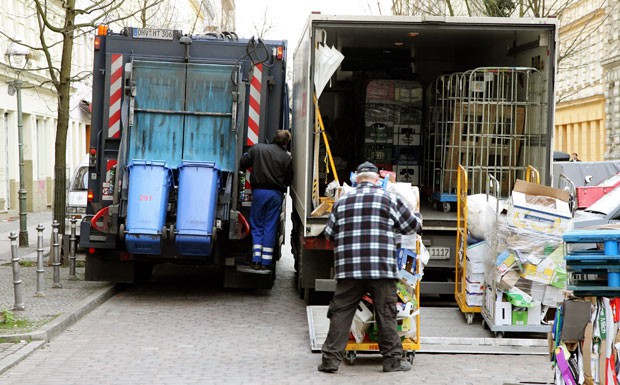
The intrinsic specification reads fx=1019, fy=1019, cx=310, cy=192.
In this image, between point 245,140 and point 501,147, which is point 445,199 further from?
point 245,140

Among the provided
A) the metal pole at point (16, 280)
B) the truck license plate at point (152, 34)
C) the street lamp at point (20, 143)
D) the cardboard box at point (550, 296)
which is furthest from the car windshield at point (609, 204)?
the street lamp at point (20, 143)

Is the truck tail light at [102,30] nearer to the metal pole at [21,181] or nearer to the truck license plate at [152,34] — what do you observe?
the truck license plate at [152,34]

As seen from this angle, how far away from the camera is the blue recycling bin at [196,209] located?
11.3 meters

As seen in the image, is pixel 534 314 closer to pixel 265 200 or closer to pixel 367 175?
pixel 367 175

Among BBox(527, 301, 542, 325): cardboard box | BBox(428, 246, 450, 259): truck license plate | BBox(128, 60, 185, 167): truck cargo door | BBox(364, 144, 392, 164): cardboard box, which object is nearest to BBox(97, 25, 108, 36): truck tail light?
BBox(128, 60, 185, 167): truck cargo door

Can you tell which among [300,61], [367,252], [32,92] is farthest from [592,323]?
[32,92]

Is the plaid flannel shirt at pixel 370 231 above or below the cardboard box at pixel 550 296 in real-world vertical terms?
above

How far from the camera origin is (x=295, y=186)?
509 inches

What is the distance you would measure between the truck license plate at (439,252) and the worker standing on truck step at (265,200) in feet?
6.59

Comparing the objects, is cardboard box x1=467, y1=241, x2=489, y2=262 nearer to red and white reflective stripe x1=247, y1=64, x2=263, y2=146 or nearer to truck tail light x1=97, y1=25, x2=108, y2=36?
red and white reflective stripe x1=247, y1=64, x2=263, y2=146

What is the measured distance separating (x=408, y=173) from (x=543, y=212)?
4374 millimetres

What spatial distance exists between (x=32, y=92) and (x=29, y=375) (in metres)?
26.9

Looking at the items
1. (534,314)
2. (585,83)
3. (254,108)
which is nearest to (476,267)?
(534,314)

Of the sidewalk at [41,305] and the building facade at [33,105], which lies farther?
the building facade at [33,105]
